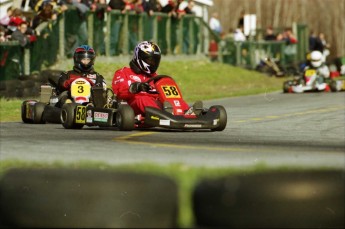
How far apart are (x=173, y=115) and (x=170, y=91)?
0.44 meters

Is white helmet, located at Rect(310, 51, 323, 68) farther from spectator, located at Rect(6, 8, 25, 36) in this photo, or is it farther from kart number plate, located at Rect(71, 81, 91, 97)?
kart number plate, located at Rect(71, 81, 91, 97)

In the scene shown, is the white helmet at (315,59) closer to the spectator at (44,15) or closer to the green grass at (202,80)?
the green grass at (202,80)

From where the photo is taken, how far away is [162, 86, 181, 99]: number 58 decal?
12086 mm

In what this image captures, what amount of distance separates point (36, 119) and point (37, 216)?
923cm

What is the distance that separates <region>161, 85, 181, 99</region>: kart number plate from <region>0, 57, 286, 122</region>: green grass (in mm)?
7486

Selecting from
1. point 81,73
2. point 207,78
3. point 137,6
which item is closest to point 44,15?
point 137,6

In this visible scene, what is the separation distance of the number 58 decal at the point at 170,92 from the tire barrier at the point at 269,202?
283 inches

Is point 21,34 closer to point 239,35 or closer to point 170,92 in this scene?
point 170,92

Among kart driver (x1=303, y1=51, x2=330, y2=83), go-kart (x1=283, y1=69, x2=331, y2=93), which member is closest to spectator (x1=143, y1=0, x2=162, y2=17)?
go-kart (x1=283, y1=69, x2=331, y2=93)

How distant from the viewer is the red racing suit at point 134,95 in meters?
12.1

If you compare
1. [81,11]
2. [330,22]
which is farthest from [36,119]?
[330,22]

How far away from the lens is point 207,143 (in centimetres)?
1070

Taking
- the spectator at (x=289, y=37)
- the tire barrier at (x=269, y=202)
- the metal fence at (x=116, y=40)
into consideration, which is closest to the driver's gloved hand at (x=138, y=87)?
the metal fence at (x=116, y=40)

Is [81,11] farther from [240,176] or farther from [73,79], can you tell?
[240,176]
